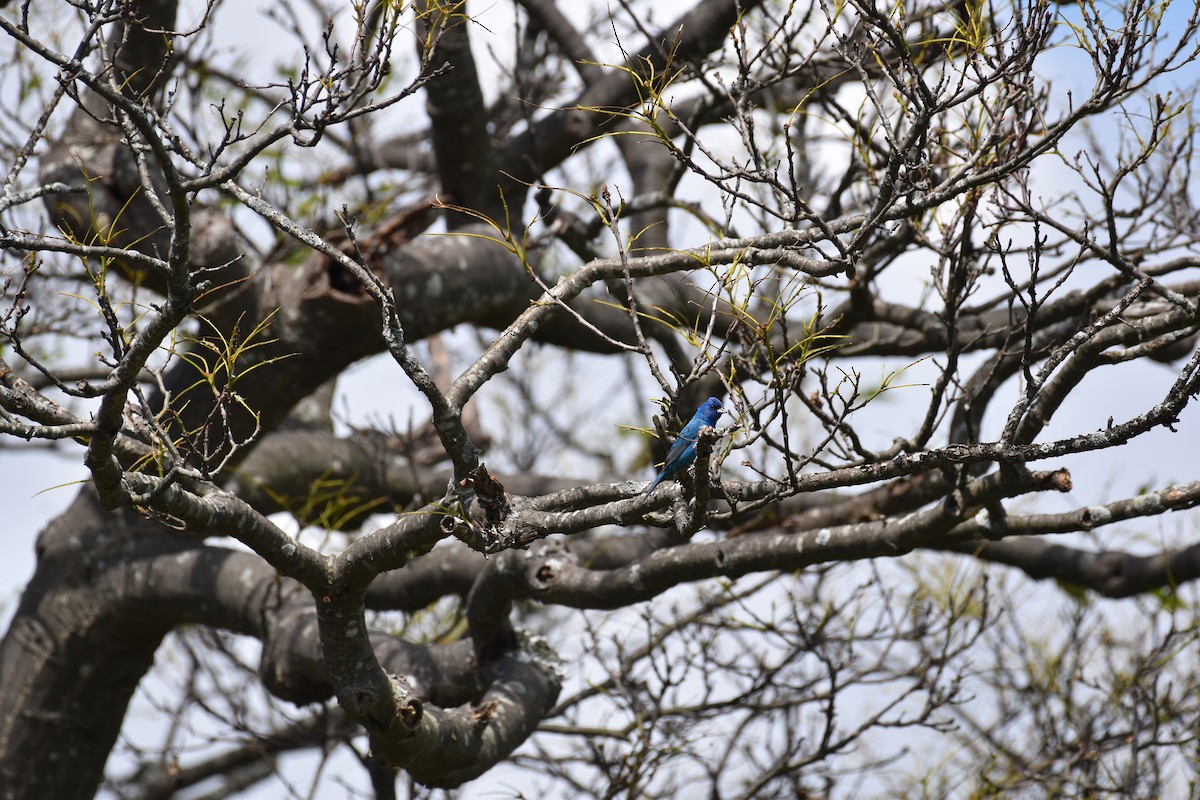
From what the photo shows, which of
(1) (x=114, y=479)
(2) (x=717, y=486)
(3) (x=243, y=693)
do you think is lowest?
(2) (x=717, y=486)

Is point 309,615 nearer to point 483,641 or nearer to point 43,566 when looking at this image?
point 483,641

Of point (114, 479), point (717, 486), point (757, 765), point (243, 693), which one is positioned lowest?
point (717, 486)

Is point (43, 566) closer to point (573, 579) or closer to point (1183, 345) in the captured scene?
point (573, 579)

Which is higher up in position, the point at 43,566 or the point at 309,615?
the point at 43,566

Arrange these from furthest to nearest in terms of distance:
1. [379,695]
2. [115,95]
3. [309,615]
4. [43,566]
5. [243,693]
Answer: [243,693], [43,566], [309,615], [379,695], [115,95]

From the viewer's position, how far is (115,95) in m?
1.90

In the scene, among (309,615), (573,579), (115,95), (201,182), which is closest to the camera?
(115,95)

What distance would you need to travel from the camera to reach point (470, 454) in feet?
7.58

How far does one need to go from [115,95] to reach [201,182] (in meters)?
0.21

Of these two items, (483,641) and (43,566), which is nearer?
(483,641)

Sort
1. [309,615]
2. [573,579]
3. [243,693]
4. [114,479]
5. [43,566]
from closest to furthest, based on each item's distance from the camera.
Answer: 1. [114,479]
2. [573,579]
3. [309,615]
4. [43,566]
5. [243,693]

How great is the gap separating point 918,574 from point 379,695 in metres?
3.67

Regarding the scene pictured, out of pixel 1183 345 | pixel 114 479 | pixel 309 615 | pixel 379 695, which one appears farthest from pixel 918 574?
pixel 114 479

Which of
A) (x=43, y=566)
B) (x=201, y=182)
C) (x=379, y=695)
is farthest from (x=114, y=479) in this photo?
(x=43, y=566)
